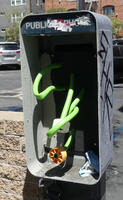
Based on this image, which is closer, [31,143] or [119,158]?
[31,143]

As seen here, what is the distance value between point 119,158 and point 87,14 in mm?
3396

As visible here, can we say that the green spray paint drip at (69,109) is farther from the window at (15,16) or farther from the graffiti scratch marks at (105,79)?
the window at (15,16)

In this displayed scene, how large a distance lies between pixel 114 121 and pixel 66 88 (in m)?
4.98

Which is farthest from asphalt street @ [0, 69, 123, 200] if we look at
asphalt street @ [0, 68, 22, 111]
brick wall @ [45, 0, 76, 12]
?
brick wall @ [45, 0, 76, 12]

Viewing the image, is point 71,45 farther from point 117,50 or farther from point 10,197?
point 117,50

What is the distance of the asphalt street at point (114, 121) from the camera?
15.4 feet

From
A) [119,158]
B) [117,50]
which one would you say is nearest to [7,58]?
[117,50]

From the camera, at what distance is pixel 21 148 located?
12.7 ft

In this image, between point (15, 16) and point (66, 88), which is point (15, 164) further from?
point (15, 16)

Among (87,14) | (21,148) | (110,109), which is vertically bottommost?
(21,148)

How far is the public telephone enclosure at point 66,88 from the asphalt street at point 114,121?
15.9 inches

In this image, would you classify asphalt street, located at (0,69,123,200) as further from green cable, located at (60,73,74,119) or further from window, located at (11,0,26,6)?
window, located at (11,0,26,6)

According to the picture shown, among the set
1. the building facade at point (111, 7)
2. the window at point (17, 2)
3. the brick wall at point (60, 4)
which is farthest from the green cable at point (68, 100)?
the window at point (17, 2)

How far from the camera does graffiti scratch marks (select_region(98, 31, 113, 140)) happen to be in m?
2.99
